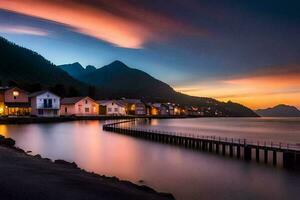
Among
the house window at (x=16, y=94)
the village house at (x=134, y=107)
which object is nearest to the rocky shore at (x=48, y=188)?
the house window at (x=16, y=94)

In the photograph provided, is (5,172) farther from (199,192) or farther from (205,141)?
(205,141)

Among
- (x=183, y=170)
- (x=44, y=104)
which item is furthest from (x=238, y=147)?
(x=44, y=104)

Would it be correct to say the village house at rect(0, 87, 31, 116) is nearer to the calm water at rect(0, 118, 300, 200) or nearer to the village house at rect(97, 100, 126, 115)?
the village house at rect(97, 100, 126, 115)

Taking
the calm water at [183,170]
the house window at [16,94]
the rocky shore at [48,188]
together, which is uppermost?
the house window at [16,94]

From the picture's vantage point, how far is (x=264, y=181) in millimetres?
30719

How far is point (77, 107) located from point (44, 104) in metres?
18.0

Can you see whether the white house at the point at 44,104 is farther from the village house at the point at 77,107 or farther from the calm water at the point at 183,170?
the calm water at the point at 183,170

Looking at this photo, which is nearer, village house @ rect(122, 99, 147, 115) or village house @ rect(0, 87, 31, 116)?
village house @ rect(0, 87, 31, 116)

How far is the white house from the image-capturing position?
114000 mm

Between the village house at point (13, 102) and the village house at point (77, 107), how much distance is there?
18.7m

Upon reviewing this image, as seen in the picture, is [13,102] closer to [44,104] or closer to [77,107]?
[44,104]

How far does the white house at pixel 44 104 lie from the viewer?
11400 cm

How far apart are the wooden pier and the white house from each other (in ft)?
127

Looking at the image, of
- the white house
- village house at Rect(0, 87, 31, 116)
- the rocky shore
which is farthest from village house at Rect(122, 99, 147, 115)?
the rocky shore
